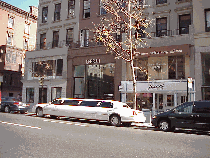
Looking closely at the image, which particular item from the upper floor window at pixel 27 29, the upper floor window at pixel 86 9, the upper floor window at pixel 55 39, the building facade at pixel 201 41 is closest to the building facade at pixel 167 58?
the building facade at pixel 201 41

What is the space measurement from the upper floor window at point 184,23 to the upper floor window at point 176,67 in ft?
7.89

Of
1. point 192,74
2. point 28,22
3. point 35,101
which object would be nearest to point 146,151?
point 192,74

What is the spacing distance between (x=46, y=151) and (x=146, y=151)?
292 cm

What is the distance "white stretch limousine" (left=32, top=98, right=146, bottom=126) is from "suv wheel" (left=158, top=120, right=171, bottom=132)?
184cm

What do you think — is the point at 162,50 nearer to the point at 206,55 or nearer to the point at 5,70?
the point at 206,55

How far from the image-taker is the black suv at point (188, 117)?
454 inches

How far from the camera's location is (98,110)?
48.6ft

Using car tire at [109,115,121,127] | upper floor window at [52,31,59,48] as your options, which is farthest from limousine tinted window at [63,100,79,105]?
upper floor window at [52,31,59,48]

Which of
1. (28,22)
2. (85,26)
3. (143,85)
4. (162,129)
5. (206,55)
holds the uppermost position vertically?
(28,22)

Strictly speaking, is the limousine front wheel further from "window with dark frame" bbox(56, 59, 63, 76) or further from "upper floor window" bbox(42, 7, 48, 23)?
"upper floor window" bbox(42, 7, 48, 23)

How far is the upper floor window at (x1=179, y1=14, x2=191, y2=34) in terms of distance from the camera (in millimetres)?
19906

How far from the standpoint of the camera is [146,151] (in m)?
6.71

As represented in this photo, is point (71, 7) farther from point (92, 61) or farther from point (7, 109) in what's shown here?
point (7, 109)

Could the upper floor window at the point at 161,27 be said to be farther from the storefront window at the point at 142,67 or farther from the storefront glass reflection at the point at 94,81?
the storefront glass reflection at the point at 94,81
